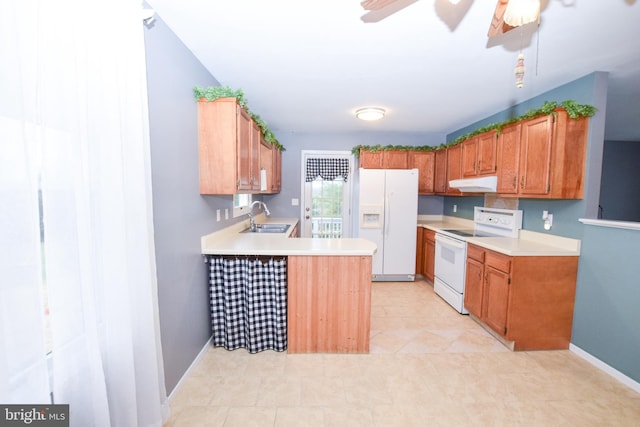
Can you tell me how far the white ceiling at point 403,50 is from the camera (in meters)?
1.58

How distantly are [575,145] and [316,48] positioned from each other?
7.77ft

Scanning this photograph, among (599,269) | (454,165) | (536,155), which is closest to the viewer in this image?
(599,269)

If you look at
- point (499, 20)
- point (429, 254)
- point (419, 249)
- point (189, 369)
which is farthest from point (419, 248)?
point (189, 369)

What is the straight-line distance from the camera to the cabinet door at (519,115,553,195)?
2406mm

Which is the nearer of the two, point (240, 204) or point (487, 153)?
point (487, 153)

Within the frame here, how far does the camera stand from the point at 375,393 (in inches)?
74.6

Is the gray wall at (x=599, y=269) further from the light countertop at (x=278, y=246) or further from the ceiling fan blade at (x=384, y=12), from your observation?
the ceiling fan blade at (x=384, y=12)

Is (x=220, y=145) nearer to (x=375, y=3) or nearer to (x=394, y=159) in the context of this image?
(x=375, y=3)

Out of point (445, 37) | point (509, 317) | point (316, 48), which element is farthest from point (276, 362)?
point (445, 37)

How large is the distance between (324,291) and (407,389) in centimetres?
92

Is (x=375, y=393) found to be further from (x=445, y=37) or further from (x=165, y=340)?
(x=445, y=37)

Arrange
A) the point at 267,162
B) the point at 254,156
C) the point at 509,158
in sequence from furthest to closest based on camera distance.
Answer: the point at 267,162 < the point at 509,158 < the point at 254,156

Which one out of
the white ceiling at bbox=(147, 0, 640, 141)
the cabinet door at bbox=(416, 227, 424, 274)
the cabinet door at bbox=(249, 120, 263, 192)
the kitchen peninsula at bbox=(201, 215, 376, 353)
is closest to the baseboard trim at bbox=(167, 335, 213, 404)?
the kitchen peninsula at bbox=(201, 215, 376, 353)

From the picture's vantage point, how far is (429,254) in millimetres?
4102
